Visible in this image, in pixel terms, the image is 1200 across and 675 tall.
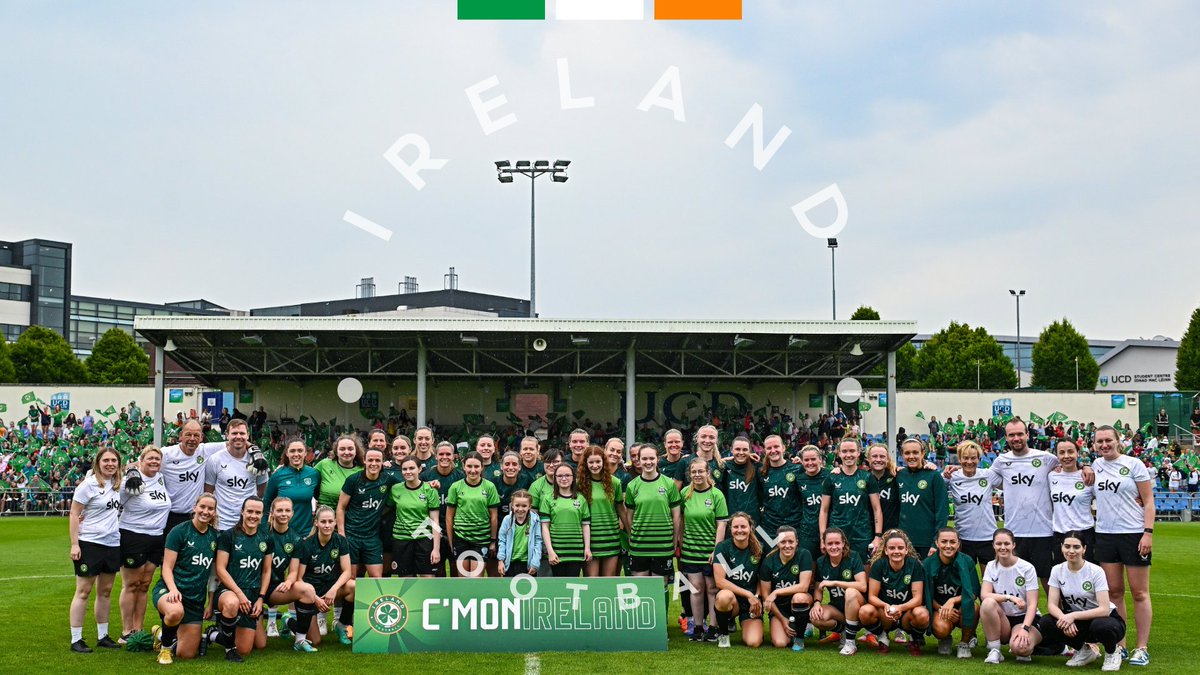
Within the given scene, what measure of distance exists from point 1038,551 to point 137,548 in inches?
281

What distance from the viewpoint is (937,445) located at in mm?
31578

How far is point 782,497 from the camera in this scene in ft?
29.5

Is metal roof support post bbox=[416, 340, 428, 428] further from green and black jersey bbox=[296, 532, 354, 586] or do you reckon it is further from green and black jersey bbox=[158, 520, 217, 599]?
green and black jersey bbox=[158, 520, 217, 599]

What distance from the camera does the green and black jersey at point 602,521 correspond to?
880 centimetres

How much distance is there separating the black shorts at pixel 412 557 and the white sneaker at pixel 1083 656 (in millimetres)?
5042

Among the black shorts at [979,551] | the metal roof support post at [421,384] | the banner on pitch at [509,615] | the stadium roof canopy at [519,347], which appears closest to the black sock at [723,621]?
the banner on pitch at [509,615]

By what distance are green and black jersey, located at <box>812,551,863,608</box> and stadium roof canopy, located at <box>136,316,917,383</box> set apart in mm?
16439

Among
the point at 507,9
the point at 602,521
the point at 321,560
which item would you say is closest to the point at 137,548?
the point at 321,560

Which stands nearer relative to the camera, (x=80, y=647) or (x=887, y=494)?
(x=80, y=647)

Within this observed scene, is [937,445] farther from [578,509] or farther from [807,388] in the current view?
[578,509]

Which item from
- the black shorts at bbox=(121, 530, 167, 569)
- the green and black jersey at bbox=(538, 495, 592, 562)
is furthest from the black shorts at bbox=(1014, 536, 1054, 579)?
the black shorts at bbox=(121, 530, 167, 569)

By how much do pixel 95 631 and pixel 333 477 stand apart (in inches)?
94.0

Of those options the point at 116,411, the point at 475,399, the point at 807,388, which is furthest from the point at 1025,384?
the point at 116,411

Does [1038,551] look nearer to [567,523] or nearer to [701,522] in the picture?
[701,522]
